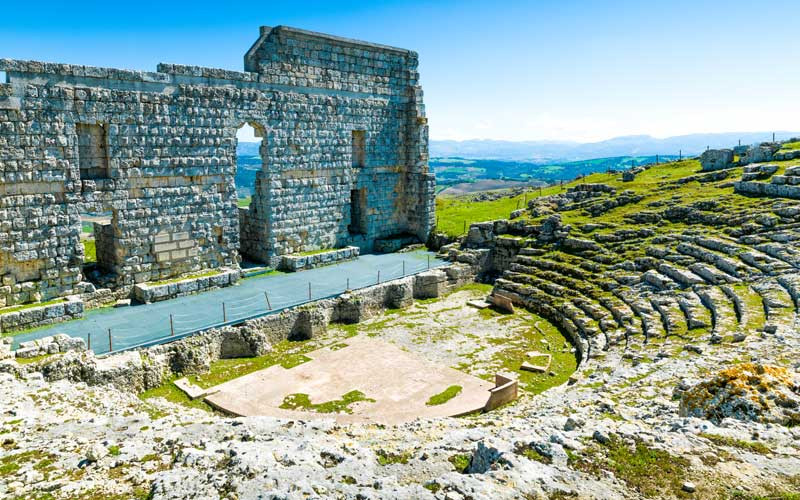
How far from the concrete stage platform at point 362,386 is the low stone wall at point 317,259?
19.4 ft

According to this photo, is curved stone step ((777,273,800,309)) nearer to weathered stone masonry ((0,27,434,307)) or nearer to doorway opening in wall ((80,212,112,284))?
weathered stone masonry ((0,27,434,307))

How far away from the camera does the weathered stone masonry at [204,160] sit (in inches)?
689

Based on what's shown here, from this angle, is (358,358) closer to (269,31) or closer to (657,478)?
(657,478)

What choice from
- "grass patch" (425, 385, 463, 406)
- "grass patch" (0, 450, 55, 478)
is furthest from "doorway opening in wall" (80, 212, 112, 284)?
"grass patch" (425, 385, 463, 406)

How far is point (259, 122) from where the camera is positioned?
2245 centimetres

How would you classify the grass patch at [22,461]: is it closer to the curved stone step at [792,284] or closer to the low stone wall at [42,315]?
the low stone wall at [42,315]

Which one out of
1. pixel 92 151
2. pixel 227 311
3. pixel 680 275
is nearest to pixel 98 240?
pixel 92 151

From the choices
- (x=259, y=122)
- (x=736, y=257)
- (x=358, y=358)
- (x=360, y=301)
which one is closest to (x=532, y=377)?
(x=358, y=358)

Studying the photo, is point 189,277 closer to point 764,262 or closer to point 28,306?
point 28,306

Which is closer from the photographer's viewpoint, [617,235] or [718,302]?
[718,302]

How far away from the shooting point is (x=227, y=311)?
61.0 feet

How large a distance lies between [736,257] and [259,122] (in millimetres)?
17096

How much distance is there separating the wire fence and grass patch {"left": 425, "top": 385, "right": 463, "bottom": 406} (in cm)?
621

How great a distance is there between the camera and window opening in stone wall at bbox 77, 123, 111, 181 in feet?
60.6
